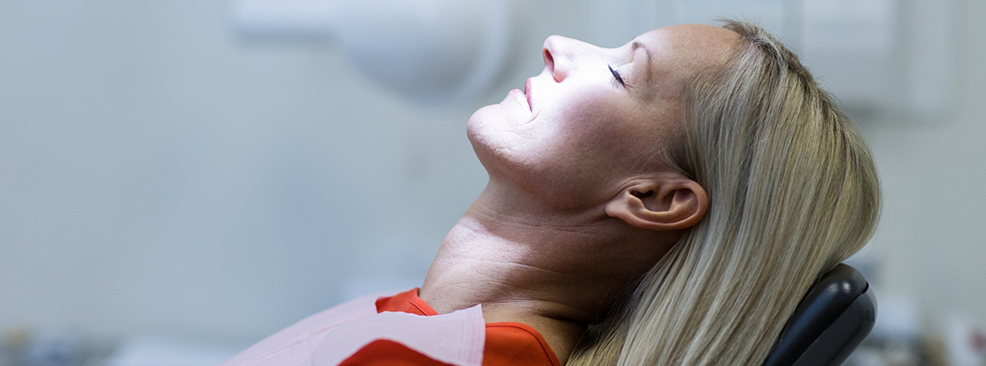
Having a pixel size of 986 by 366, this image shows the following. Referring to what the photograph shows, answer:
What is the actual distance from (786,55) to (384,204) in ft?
3.32

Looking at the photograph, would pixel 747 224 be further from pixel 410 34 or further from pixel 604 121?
pixel 410 34

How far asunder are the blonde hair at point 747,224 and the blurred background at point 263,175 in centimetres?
68

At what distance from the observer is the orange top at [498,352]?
24.8 inches

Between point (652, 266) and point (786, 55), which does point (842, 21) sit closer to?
point (786, 55)

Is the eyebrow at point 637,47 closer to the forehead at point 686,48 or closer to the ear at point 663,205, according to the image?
the forehead at point 686,48

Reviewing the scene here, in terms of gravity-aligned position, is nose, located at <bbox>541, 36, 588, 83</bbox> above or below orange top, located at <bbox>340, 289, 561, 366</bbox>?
above

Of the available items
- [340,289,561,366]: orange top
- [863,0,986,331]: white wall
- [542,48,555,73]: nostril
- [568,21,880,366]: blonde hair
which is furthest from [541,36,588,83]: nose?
[863,0,986,331]: white wall

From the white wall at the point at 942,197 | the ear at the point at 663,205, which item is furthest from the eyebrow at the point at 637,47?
the white wall at the point at 942,197

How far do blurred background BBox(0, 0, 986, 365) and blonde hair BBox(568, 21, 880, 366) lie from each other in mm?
677

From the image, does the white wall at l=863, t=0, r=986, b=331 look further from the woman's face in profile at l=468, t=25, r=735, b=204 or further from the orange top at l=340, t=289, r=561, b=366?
the orange top at l=340, t=289, r=561, b=366

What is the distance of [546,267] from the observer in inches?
30.1

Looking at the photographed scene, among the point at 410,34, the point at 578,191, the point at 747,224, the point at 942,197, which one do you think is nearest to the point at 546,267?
the point at 578,191

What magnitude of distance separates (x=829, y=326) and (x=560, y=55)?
1.30 feet

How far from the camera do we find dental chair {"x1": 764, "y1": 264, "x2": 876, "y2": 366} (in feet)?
2.05
